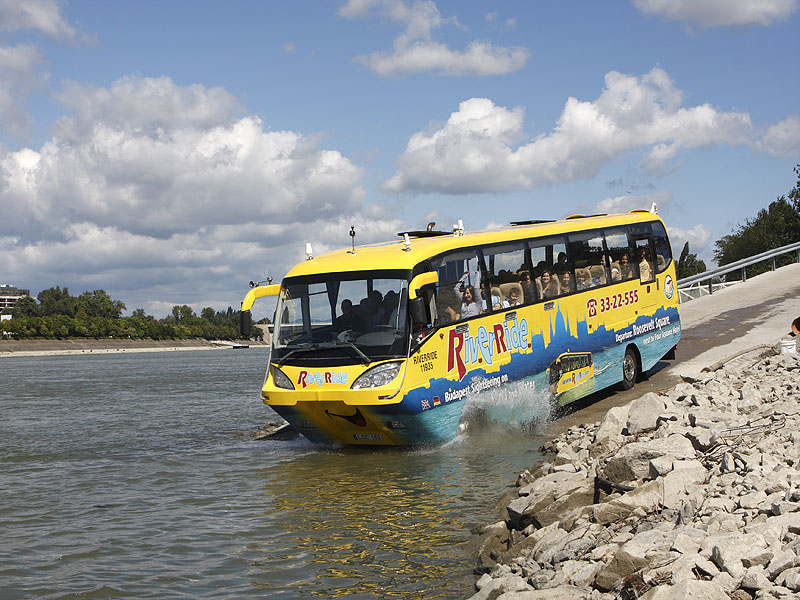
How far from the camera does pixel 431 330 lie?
14.5 meters

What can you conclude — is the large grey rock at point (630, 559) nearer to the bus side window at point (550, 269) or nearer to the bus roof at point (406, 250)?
the bus roof at point (406, 250)

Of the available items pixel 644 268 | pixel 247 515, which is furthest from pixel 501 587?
pixel 644 268

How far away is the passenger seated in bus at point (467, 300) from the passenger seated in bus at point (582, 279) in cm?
319

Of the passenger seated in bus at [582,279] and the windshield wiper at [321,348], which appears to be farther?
the passenger seated in bus at [582,279]

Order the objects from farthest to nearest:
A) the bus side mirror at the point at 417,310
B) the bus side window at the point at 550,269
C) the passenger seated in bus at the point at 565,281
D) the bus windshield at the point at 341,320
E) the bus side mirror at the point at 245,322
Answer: the passenger seated in bus at the point at 565,281 → the bus side window at the point at 550,269 → the bus side mirror at the point at 245,322 → the bus windshield at the point at 341,320 → the bus side mirror at the point at 417,310

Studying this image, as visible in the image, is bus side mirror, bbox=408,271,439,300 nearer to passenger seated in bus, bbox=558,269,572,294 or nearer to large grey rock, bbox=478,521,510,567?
passenger seated in bus, bbox=558,269,572,294

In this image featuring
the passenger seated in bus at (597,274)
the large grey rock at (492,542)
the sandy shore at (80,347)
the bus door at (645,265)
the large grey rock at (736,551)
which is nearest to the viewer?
the large grey rock at (736,551)

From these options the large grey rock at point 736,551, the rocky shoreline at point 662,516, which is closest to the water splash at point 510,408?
the rocky shoreline at point 662,516

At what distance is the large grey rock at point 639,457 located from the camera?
29.0 feet

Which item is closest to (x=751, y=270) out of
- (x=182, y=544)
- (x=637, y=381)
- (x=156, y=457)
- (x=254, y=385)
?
(x=254, y=385)

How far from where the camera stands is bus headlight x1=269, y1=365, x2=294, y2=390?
582 inches

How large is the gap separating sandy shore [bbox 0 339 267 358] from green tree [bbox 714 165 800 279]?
77675 mm

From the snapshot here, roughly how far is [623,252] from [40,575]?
13.4 meters

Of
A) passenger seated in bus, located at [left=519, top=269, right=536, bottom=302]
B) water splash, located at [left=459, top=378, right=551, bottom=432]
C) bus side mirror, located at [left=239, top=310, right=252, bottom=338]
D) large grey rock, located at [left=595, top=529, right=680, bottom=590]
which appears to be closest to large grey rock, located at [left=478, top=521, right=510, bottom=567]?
large grey rock, located at [left=595, top=529, right=680, bottom=590]
